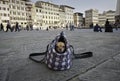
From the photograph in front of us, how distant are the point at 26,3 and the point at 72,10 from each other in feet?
143

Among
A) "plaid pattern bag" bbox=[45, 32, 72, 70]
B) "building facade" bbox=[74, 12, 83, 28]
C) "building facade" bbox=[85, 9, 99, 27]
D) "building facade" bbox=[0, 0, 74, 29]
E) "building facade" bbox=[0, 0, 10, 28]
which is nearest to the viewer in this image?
"plaid pattern bag" bbox=[45, 32, 72, 70]

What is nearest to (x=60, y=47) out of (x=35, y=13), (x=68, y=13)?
(x=35, y=13)

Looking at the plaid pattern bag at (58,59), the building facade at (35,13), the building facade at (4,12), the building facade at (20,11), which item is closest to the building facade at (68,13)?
the building facade at (35,13)

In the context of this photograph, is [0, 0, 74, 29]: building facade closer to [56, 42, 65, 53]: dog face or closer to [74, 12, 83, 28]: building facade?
[74, 12, 83, 28]: building facade

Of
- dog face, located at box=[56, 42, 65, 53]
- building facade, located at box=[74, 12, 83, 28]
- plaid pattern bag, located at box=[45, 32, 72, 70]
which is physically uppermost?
building facade, located at box=[74, 12, 83, 28]

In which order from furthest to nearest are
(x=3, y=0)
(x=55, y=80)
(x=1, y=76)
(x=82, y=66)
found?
1. (x=3, y=0)
2. (x=82, y=66)
3. (x=1, y=76)
4. (x=55, y=80)

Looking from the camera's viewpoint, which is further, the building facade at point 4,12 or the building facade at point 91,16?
the building facade at point 91,16

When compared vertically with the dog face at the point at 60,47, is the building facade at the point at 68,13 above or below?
above

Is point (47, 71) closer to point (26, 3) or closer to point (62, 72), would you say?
point (62, 72)

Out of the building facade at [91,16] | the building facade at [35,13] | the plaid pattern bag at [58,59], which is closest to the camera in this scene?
the plaid pattern bag at [58,59]

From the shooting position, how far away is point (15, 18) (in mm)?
72438

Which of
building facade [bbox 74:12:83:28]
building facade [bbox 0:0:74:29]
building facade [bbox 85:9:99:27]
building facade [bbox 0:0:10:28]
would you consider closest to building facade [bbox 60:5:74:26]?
building facade [bbox 0:0:74:29]

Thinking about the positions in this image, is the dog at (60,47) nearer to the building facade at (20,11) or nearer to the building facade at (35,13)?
the building facade at (35,13)

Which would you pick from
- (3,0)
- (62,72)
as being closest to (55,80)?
(62,72)
